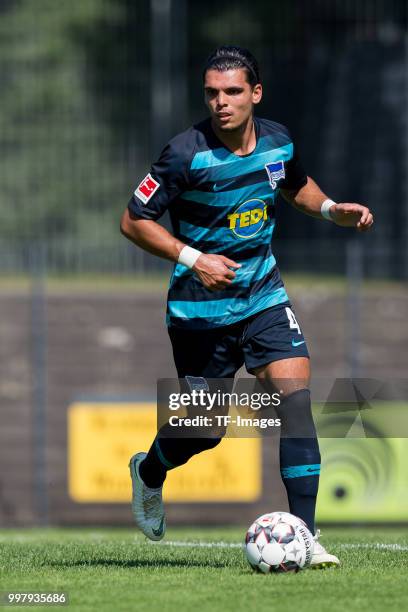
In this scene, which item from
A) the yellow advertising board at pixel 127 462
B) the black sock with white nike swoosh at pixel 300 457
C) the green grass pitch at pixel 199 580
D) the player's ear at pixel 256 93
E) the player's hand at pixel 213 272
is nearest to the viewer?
the green grass pitch at pixel 199 580

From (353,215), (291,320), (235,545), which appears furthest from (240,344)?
(235,545)

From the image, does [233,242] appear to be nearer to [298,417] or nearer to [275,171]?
[275,171]

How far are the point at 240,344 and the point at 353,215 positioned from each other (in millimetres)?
843

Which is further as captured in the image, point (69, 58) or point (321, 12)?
point (69, 58)

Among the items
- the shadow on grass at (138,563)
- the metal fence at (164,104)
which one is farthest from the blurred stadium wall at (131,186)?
the shadow on grass at (138,563)

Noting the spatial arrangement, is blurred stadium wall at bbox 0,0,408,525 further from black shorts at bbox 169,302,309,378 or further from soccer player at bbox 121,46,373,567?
soccer player at bbox 121,46,373,567

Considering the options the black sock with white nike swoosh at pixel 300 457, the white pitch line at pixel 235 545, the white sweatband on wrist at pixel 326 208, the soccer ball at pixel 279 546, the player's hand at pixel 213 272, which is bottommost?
the white pitch line at pixel 235 545

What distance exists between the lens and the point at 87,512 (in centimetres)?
1559

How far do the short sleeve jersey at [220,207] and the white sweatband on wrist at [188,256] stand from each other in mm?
279

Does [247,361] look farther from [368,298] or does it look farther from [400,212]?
[400,212]

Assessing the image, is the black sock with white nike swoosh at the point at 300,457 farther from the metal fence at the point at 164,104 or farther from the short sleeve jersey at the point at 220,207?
the metal fence at the point at 164,104

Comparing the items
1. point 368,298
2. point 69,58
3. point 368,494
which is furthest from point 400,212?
point 69,58

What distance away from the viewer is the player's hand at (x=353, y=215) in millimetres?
6766

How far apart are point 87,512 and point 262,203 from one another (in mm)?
9435
